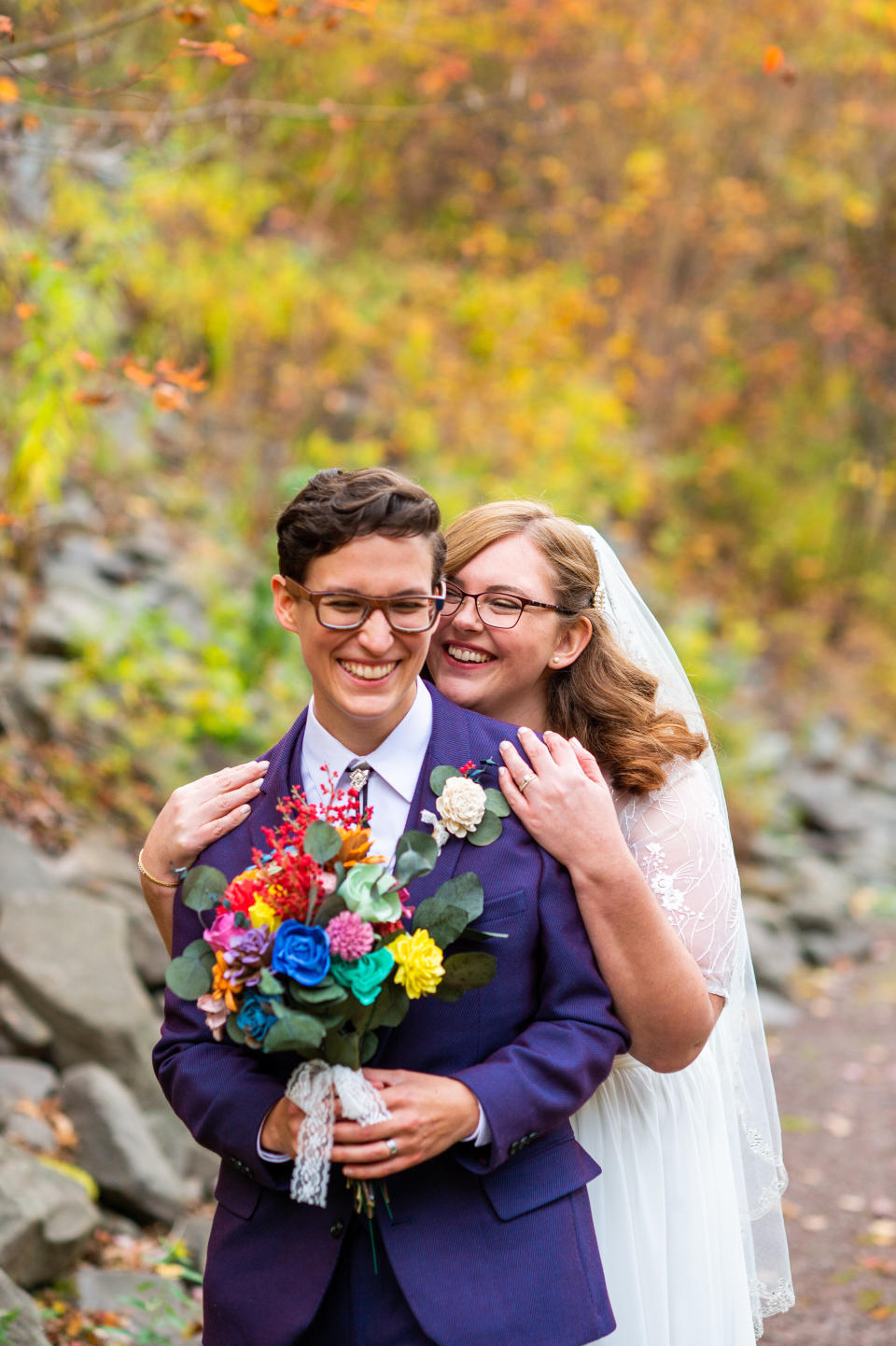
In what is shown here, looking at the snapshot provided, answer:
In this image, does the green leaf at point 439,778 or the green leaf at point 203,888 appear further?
the green leaf at point 439,778

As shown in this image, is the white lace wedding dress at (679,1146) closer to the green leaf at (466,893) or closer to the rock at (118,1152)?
the green leaf at (466,893)

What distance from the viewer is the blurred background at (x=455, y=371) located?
5523mm

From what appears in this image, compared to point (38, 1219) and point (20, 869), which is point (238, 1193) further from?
point (20, 869)

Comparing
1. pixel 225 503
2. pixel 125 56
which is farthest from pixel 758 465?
pixel 125 56

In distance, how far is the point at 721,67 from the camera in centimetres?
1357

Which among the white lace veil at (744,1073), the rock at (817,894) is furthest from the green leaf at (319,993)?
the rock at (817,894)

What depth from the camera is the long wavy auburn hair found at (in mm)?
2592

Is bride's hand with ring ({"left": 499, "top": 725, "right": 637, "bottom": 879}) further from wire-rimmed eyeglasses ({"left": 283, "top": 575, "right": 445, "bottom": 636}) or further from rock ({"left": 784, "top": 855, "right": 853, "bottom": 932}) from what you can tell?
rock ({"left": 784, "top": 855, "right": 853, "bottom": 932})

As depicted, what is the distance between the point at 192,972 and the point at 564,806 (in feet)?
2.22

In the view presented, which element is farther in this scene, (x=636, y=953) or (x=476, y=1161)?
(x=636, y=953)

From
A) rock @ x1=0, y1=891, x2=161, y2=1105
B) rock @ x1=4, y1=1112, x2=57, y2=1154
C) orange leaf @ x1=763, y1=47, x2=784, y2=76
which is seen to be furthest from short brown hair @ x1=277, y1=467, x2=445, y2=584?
rock @ x1=0, y1=891, x2=161, y2=1105

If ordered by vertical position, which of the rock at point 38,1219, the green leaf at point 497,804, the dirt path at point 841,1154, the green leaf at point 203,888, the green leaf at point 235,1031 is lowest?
the dirt path at point 841,1154

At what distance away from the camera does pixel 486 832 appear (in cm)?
211

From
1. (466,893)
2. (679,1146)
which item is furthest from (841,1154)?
(466,893)
